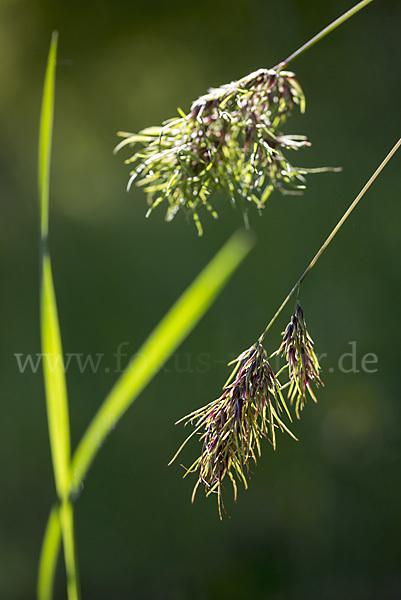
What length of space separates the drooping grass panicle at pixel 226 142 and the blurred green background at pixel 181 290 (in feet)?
3.00

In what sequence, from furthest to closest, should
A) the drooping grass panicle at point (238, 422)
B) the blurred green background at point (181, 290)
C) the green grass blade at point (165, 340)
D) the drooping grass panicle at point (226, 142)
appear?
the blurred green background at point (181, 290)
the drooping grass panicle at point (226, 142)
the drooping grass panicle at point (238, 422)
the green grass blade at point (165, 340)

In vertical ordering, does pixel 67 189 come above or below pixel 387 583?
above

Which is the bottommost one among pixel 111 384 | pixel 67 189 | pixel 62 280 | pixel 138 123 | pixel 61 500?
pixel 61 500

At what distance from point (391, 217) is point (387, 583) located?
100 cm

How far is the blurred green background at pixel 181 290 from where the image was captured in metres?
1.53

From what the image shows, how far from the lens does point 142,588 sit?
166cm

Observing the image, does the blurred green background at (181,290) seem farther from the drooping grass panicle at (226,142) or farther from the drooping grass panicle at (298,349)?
the drooping grass panicle at (298,349)

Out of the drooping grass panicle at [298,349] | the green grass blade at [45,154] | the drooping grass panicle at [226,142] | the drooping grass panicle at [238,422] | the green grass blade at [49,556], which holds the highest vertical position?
the drooping grass panicle at [226,142]

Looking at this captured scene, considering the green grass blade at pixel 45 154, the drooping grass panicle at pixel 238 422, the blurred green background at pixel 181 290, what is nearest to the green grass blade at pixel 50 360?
the green grass blade at pixel 45 154

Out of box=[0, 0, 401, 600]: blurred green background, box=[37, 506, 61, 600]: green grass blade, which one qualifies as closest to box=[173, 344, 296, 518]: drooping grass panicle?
box=[37, 506, 61, 600]: green grass blade

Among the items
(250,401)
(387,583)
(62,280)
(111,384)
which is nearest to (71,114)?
(62,280)

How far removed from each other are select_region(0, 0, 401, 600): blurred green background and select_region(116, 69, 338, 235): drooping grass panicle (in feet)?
3.00

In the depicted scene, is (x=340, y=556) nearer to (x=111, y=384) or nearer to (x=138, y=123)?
(x=111, y=384)

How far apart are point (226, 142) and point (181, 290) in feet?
3.23
